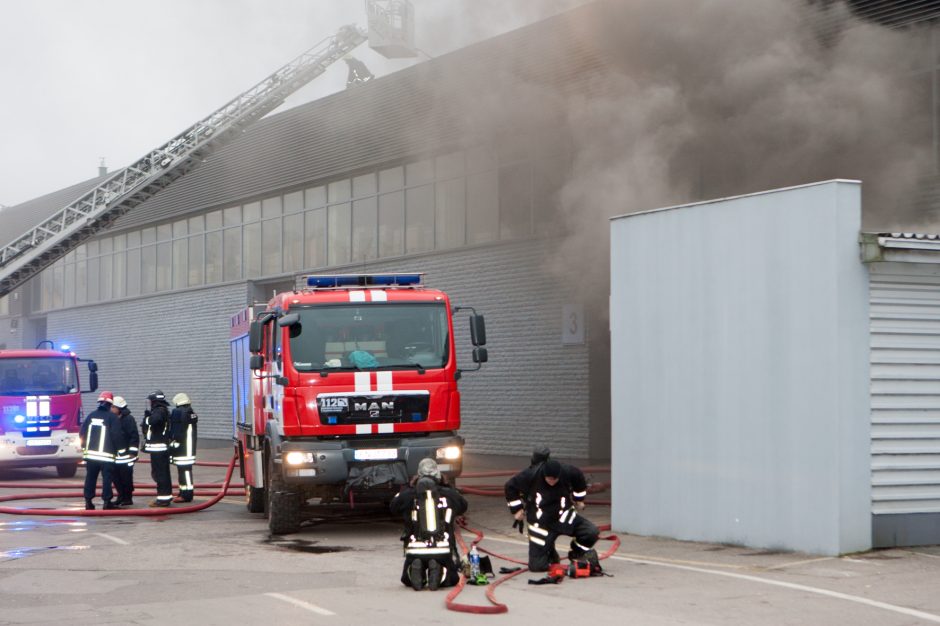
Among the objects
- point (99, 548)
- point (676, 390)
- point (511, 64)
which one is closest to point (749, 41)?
point (511, 64)

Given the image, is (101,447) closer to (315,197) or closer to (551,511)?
(551,511)

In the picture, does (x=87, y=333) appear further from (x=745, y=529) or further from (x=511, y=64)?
(x=745, y=529)

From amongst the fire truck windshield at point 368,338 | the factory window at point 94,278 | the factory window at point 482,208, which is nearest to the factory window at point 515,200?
the factory window at point 482,208

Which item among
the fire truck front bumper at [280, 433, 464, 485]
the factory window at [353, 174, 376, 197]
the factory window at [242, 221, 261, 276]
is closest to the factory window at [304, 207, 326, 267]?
the factory window at [353, 174, 376, 197]

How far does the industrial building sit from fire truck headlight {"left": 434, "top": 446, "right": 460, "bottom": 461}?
7.04m

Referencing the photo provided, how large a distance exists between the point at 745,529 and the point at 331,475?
4.25 m

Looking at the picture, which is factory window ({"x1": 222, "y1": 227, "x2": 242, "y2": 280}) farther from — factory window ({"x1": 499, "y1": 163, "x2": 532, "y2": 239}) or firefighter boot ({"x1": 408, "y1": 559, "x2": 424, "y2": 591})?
firefighter boot ({"x1": 408, "y1": 559, "x2": 424, "y2": 591})

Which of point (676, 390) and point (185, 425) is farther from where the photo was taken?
point (185, 425)

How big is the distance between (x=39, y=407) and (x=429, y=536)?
49.3 ft

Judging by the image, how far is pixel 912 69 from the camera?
16.2 meters

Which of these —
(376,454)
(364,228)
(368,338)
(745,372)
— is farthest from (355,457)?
(364,228)

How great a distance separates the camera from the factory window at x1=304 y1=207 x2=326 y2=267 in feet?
94.8

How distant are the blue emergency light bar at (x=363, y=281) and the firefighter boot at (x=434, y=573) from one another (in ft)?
17.5

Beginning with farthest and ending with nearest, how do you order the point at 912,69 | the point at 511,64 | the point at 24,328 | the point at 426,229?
1. the point at 24,328
2. the point at 426,229
3. the point at 511,64
4. the point at 912,69
